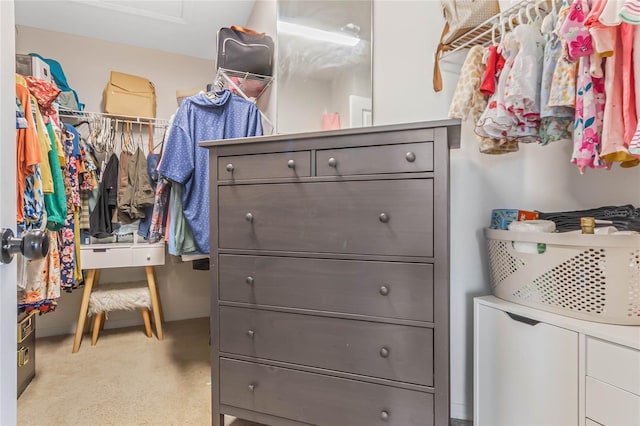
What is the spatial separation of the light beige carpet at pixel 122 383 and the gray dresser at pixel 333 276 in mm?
484

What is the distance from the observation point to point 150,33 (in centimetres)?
274

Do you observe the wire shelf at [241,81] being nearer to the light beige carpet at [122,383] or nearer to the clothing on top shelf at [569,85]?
the clothing on top shelf at [569,85]

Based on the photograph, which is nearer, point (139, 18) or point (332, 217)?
point (332, 217)

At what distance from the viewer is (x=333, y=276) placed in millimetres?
1171

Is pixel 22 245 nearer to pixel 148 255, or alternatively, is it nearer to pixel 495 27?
pixel 495 27

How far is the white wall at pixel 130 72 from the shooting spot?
A: 2.68 metres

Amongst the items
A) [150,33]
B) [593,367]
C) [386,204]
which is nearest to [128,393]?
[386,204]

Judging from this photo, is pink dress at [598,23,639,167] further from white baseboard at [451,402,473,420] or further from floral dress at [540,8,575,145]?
white baseboard at [451,402,473,420]

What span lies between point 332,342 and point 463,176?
96 cm

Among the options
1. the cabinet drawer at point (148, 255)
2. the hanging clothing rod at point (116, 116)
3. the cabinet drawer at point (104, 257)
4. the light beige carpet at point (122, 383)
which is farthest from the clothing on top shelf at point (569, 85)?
the hanging clothing rod at point (116, 116)

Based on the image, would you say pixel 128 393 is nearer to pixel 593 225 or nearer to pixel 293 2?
pixel 593 225

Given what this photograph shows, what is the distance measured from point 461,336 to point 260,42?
77.4 inches

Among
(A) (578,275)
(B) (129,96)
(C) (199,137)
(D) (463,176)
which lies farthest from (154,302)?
(A) (578,275)

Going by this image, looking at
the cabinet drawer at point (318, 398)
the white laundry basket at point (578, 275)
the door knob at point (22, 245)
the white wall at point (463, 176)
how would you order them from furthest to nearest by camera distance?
the white wall at point (463, 176)
the cabinet drawer at point (318, 398)
the white laundry basket at point (578, 275)
the door knob at point (22, 245)
